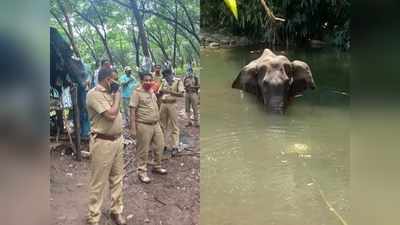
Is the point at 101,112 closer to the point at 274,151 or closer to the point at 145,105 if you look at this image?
the point at 145,105

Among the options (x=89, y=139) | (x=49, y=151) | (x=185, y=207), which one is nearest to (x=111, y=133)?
(x=89, y=139)

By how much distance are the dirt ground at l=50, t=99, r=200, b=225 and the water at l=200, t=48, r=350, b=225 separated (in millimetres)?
111

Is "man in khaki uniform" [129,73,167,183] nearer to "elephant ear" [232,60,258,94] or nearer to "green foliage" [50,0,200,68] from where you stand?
"green foliage" [50,0,200,68]

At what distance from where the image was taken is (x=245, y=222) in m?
1.87

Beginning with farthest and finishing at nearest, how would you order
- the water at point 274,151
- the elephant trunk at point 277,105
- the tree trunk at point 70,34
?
the elephant trunk at point 277,105
the water at point 274,151
the tree trunk at point 70,34

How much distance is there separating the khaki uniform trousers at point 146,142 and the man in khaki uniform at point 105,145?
0.20 ft

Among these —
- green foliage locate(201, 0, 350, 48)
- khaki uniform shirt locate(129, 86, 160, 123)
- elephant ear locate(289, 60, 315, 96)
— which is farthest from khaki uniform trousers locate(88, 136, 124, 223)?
elephant ear locate(289, 60, 315, 96)

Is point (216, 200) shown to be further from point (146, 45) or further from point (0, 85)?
point (0, 85)

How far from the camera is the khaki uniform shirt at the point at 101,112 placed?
5.33ft

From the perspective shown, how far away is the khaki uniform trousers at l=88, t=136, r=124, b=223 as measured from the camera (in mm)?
1645

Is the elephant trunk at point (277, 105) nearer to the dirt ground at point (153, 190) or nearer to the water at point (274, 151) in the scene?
the water at point (274, 151)

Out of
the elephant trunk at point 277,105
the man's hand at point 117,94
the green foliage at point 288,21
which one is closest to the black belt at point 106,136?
the man's hand at point 117,94

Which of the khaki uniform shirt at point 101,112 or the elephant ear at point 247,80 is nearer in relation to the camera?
the khaki uniform shirt at point 101,112

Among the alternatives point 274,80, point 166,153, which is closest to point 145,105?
point 166,153
